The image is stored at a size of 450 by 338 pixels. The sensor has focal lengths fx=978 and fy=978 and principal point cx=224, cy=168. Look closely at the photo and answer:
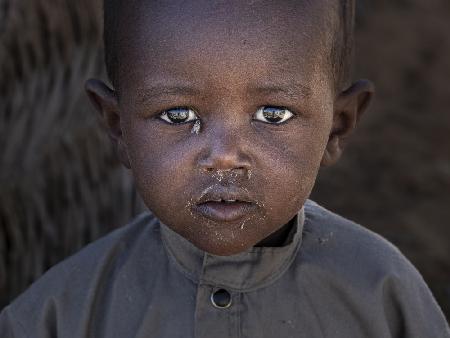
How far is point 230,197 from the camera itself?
1.99 m

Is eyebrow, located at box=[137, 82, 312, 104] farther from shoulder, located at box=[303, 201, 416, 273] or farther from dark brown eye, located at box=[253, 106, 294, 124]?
shoulder, located at box=[303, 201, 416, 273]

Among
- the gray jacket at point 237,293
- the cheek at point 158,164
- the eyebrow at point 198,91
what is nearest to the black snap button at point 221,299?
the gray jacket at point 237,293

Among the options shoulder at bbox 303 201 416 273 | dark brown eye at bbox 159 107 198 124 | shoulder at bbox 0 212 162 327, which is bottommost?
shoulder at bbox 0 212 162 327

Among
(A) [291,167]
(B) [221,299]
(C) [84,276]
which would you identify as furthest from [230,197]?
(C) [84,276]

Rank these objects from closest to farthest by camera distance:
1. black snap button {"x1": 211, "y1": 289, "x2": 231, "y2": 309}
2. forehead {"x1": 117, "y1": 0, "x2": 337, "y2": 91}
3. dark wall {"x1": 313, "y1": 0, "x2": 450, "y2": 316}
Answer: forehead {"x1": 117, "y1": 0, "x2": 337, "y2": 91} < black snap button {"x1": 211, "y1": 289, "x2": 231, "y2": 309} < dark wall {"x1": 313, "y1": 0, "x2": 450, "y2": 316}

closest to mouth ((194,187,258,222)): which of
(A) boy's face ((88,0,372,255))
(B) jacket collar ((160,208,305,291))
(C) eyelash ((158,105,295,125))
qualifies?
(A) boy's face ((88,0,372,255))

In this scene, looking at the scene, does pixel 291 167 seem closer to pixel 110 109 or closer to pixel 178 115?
pixel 178 115

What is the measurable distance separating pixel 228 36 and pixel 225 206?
349mm

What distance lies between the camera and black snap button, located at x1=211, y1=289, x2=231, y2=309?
2.27 metres

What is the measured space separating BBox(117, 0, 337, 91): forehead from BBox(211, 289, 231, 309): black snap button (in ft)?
1.86

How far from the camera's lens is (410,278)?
2.38 metres

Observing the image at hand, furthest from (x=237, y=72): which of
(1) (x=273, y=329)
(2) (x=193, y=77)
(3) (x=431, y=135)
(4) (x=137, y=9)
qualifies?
(3) (x=431, y=135)

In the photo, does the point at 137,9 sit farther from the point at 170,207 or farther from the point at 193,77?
the point at 170,207

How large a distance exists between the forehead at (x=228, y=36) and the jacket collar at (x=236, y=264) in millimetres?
479
